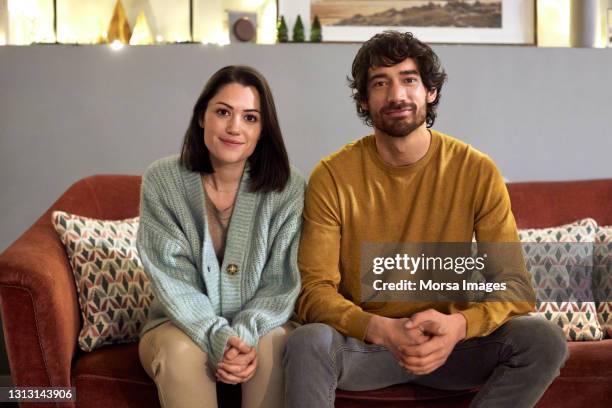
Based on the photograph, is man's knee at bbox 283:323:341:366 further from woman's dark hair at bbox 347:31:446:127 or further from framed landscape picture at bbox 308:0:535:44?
framed landscape picture at bbox 308:0:535:44

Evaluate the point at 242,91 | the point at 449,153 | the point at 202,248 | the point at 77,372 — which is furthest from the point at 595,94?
the point at 77,372

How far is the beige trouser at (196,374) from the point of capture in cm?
185

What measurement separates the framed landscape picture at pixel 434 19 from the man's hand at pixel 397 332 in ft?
4.89

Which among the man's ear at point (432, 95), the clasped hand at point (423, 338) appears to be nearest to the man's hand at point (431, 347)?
the clasped hand at point (423, 338)

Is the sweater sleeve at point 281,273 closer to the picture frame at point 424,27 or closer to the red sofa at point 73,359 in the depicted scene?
the red sofa at point 73,359

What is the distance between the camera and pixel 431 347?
183 centimetres

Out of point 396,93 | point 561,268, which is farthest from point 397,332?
point 561,268

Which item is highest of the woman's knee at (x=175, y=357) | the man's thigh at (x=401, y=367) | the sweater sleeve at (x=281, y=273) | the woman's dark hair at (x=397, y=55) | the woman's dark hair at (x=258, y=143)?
the woman's dark hair at (x=397, y=55)

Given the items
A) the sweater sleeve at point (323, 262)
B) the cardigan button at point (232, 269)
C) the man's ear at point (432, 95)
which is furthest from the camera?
the man's ear at point (432, 95)

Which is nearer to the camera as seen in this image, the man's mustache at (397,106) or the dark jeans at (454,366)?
the dark jeans at (454,366)

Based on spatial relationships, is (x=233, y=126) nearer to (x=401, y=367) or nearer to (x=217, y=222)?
(x=217, y=222)

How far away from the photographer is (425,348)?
1.83 m

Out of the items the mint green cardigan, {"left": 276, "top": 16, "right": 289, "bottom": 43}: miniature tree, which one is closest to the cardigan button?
the mint green cardigan

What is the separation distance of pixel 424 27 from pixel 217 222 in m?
1.39
